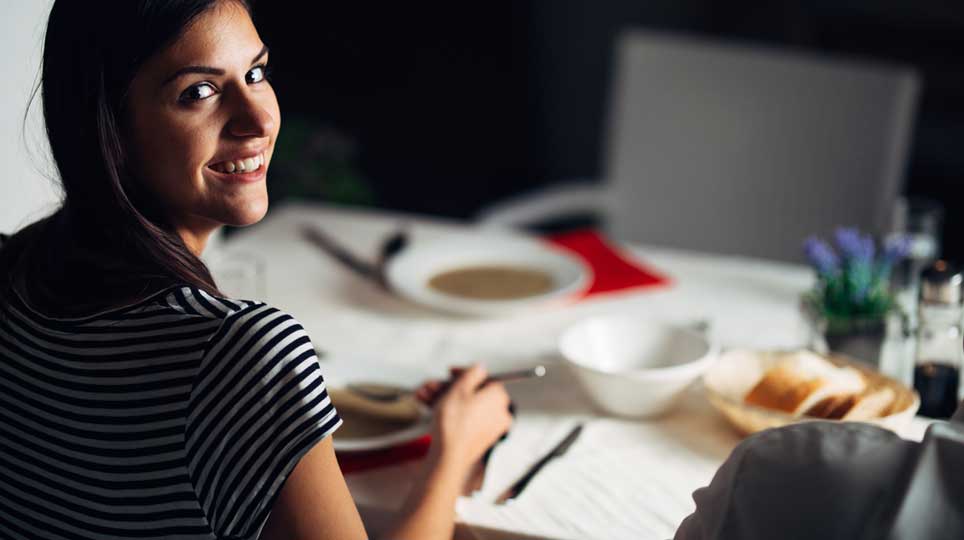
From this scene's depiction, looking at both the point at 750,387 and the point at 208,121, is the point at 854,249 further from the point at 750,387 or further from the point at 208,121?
the point at 208,121

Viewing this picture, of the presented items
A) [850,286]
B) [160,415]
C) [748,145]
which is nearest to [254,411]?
[160,415]

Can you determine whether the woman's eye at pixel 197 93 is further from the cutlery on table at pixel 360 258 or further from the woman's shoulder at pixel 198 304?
the cutlery on table at pixel 360 258

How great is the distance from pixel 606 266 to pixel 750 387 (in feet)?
1.80

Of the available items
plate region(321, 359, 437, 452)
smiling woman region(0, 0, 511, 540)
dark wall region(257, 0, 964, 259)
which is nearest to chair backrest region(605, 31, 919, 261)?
dark wall region(257, 0, 964, 259)

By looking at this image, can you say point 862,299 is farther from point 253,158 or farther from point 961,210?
point 961,210

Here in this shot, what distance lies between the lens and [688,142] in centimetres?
254

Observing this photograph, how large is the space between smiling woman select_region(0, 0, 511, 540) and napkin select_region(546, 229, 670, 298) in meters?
0.87

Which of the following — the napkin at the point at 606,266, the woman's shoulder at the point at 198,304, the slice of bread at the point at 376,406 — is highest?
the woman's shoulder at the point at 198,304

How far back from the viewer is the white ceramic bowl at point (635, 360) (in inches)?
54.6

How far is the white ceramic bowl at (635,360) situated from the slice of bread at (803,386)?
A: 0.28 ft

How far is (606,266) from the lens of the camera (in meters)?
1.95

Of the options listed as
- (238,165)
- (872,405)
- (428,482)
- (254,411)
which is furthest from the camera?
(872,405)

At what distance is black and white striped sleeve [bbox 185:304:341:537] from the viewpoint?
0.97 m

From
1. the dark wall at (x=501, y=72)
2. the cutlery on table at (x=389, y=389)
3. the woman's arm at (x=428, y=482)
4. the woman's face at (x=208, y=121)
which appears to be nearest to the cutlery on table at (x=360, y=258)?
the cutlery on table at (x=389, y=389)
